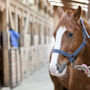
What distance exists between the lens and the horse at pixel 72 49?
269cm

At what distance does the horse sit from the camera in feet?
8.82

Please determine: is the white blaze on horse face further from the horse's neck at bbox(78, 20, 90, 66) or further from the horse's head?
the horse's neck at bbox(78, 20, 90, 66)

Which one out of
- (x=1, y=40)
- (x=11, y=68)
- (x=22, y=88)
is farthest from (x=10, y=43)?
(x=22, y=88)

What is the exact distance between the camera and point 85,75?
3.20m

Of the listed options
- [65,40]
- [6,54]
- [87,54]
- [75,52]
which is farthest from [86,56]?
[6,54]

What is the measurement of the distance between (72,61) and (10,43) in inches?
207

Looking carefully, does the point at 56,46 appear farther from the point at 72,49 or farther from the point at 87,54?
the point at 87,54

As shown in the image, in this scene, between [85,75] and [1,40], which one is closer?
[85,75]

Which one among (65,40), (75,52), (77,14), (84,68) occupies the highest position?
(77,14)

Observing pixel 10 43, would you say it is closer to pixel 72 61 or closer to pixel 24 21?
pixel 24 21

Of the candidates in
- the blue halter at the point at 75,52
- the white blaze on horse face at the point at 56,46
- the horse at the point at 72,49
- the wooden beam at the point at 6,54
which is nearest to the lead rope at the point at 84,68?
the horse at the point at 72,49

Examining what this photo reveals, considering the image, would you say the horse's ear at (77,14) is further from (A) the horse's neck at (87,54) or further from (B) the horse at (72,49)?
(A) the horse's neck at (87,54)

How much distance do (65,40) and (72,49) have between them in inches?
6.6

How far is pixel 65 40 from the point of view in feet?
8.96
